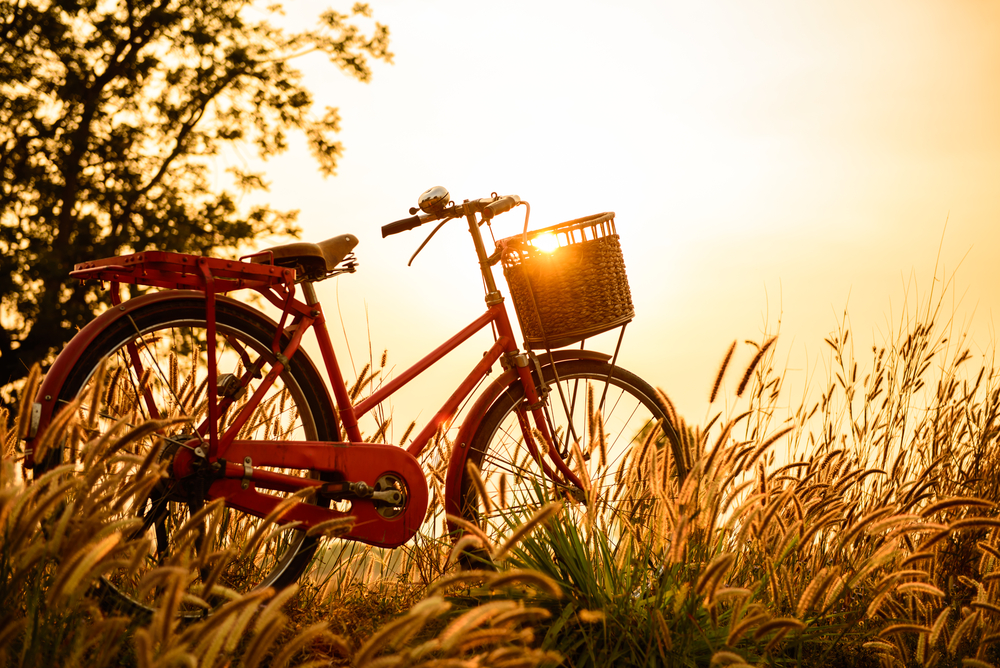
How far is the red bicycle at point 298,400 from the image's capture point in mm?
2395

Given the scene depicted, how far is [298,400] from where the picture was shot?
279 centimetres

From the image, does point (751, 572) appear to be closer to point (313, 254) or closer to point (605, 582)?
point (605, 582)

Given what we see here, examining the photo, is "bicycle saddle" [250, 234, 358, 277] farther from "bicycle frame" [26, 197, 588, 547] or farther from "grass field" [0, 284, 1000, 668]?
"grass field" [0, 284, 1000, 668]

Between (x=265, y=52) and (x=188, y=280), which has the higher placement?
(x=265, y=52)

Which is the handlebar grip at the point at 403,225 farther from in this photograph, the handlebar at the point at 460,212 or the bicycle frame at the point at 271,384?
the bicycle frame at the point at 271,384

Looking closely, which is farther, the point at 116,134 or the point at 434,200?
the point at 116,134

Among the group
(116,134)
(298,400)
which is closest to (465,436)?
(298,400)

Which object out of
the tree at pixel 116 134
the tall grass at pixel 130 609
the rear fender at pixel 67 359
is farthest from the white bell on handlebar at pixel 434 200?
the tree at pixel 116 134

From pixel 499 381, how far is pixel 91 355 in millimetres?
1391

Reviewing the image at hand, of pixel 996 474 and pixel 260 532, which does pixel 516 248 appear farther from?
pixel 996 474

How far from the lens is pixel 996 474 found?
136 inches

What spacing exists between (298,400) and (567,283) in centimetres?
102

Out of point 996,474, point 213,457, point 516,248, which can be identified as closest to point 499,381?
point 516,248

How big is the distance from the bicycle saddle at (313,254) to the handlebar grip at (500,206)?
0.49 meters
